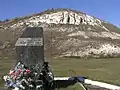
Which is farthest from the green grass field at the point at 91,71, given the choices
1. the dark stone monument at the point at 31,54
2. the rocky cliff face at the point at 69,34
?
the rocky cliff face at the point at 69,34

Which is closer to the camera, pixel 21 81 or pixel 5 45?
pixel 21 81

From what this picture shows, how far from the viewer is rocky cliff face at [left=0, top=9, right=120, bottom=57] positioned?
105938 millimetres

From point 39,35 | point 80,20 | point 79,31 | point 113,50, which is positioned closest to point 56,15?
point 80,20

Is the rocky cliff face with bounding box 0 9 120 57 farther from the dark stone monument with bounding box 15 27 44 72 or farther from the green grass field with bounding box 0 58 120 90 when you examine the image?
the dark stone monument with bounding box 15 27 44 72

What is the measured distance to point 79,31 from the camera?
132875 millimetres

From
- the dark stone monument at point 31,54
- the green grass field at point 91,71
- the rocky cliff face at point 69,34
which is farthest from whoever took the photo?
the rocky cliff face at point 69,34

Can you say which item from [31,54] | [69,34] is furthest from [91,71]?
[69,34]

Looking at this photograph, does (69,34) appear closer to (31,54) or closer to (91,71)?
(91,71)

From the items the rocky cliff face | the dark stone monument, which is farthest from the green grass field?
the rocky cliff face

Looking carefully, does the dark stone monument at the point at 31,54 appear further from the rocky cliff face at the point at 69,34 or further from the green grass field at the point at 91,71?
the rocky cliff face at the point at 69,34

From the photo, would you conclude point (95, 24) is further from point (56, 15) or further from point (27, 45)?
point (27, 45)

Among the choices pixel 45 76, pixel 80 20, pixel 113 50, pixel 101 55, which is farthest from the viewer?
pixel 80 20

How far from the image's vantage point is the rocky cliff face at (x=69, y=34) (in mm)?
105938

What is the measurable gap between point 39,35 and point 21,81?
3627 millimetres
